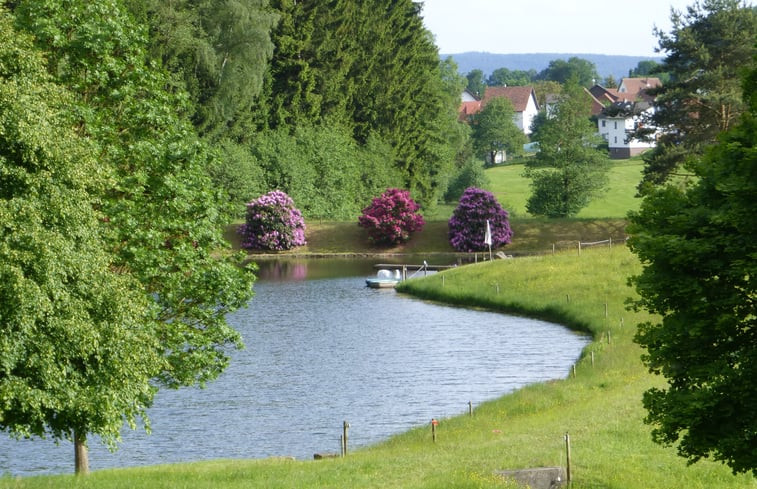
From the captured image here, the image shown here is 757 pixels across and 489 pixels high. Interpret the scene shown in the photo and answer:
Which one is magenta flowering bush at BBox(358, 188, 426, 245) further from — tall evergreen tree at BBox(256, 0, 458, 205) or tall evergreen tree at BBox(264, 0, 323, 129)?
tall evergreen tree at BBox(256, 0, 458, 205)

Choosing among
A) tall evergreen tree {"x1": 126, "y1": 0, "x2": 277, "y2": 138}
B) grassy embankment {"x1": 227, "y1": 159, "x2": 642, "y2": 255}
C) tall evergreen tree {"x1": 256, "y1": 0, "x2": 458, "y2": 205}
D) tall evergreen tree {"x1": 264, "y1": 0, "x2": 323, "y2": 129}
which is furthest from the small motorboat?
tall evergreen tree {"x1": 256, "y1": 0, "x2": 458, "y2": 205}

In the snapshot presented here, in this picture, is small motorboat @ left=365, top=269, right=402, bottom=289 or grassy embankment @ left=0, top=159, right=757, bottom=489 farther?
small motorboat @ left=365, top=269, right=402, bottom=289

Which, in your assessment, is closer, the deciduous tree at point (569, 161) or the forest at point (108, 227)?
the forest at point (108, 227)

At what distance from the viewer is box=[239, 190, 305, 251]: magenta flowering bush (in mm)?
97250

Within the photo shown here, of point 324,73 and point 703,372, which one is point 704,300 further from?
point 324,73

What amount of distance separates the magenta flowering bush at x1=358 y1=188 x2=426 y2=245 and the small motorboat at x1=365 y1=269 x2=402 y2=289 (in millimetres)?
16657

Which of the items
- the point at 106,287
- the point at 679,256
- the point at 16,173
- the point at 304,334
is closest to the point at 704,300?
the point at 679,256

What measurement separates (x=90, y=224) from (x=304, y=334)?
34348 mm

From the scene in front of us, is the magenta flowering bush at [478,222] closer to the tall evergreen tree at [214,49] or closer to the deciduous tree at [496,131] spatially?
the tall evergreen tree at [214,49]

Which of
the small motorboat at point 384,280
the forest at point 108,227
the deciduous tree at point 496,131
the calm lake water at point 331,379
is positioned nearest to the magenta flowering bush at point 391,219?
the small motorboat at point 384,280

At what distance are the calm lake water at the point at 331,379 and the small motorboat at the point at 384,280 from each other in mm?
5645

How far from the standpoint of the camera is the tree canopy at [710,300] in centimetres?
1997

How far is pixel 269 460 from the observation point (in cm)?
3197

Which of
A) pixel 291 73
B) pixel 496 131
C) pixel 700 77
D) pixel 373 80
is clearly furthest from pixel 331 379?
pixel 496 131
